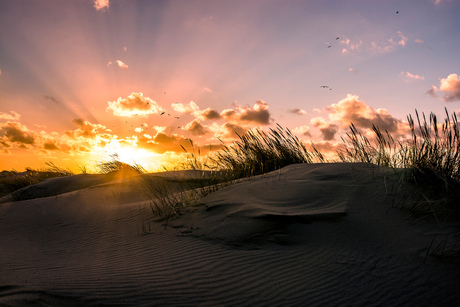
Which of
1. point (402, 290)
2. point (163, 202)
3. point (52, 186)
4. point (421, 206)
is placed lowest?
point (402, 290)

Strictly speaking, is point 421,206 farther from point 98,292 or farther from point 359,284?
point 98,292

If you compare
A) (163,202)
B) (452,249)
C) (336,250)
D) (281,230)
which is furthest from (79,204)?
(452,249)

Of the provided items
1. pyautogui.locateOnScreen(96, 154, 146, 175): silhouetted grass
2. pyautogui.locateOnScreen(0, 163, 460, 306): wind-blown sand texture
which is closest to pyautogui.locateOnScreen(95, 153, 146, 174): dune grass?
pyautogui.locateOnScreen(96, 154, 146, 175): silhouetted grass

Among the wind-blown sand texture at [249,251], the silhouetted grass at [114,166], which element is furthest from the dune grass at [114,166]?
the wind-blown sand texture at [249,251]

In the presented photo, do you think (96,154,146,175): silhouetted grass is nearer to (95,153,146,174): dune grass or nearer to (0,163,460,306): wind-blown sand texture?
(95,153,146,174): dune grass

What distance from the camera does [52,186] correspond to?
689 cm

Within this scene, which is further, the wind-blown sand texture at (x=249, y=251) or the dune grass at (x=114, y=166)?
the dune grass at (x=114, y=166)

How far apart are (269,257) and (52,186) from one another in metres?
6.52

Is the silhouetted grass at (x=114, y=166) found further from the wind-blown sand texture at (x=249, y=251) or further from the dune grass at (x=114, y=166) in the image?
the wind-blown sand texture at (x=249, y=251)

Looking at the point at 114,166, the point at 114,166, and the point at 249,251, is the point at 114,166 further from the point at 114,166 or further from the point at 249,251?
the point at 249,251

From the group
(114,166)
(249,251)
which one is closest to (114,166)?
(114,166)

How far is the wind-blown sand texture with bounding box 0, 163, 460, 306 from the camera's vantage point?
1801 millimetres

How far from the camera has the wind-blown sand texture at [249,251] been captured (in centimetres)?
180

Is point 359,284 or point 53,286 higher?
point 53,286
